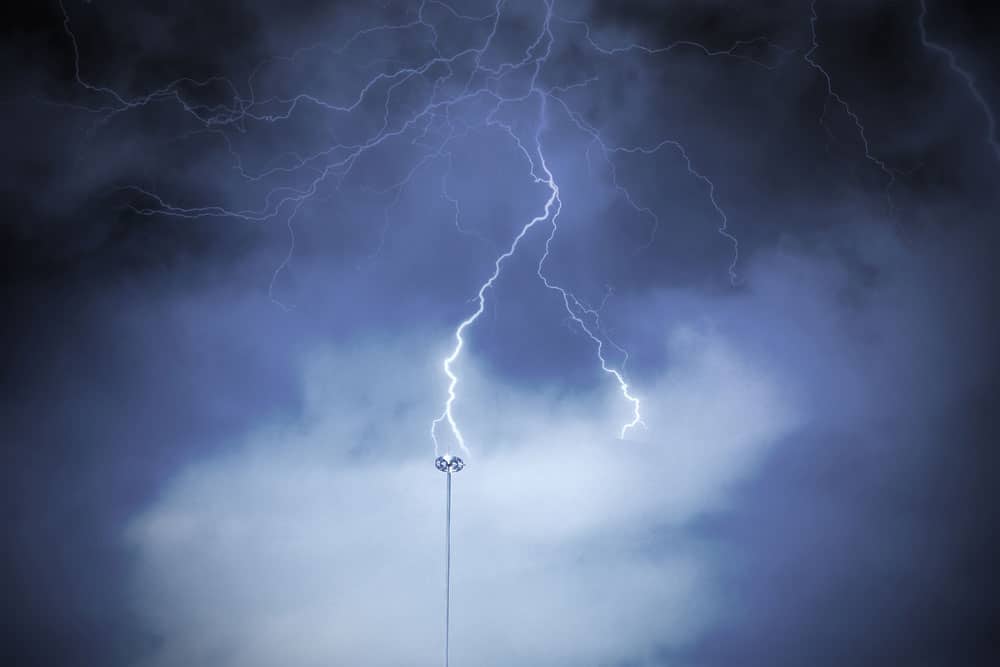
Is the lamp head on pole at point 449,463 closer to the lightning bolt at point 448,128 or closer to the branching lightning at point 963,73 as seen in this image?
the lightning bolt at point 448,128

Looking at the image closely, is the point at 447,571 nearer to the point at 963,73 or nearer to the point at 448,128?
the point at 448,128

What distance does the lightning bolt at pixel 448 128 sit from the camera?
15.6 ft

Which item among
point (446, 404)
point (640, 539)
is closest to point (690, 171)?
point (446, 404)

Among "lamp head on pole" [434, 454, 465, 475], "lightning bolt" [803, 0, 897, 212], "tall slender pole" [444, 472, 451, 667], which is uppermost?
"lightning bolt" [803, 0, 897, 212]

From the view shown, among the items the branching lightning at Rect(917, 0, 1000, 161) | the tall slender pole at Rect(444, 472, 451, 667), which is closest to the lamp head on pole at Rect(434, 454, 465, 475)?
the tall slender pole at Rect(444, 472, 451, 667)

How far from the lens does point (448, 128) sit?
4.96m

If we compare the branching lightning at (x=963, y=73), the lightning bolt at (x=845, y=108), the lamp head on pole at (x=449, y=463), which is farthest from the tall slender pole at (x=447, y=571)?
the branching lightning at (x=963, y=73)

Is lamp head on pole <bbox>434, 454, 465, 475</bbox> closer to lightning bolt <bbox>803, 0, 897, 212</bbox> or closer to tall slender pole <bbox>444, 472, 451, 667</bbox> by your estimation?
tall slender pole <bbox>444, 472, 451, 667</bbox>

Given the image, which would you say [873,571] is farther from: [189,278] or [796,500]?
[189,278]

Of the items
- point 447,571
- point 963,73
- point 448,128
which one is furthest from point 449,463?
point 963,73

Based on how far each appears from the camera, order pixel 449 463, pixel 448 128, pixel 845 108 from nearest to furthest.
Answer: pixel 449 463 < pixel 845 108 < pixel 448 128

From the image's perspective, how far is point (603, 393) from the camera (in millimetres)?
4992

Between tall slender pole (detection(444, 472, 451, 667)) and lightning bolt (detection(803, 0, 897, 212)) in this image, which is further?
tall slender pole (detection(444, 472, 451, 667))

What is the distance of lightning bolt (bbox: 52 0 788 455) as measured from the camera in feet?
15.6
